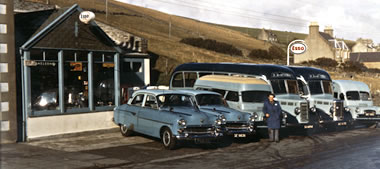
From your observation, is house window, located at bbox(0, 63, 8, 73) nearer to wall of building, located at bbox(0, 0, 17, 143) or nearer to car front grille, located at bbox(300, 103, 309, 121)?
wall of building, located at bbox(0, 0, 17, 143)

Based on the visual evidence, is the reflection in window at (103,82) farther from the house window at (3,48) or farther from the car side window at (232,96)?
the car side window at (232,96)

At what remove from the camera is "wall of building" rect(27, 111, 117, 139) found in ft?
51.0

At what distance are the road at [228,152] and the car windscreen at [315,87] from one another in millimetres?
3368

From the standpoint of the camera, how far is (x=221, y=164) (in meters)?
11.6

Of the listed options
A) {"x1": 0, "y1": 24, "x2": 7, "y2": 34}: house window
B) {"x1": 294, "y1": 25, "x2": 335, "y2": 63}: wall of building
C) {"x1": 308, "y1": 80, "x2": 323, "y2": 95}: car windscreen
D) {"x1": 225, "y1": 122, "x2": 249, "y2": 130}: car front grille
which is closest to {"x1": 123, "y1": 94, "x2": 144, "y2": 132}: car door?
{"x1": 225, "y1": 122, "x2": 249, "y2": 130}: car front grille

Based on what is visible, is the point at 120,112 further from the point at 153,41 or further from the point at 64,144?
the point at 153,41

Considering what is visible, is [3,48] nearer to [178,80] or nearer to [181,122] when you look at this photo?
[181,122]

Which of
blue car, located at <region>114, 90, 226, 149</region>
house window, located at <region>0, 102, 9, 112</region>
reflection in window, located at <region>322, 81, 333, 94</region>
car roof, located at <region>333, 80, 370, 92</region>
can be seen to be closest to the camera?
blue car, located at <region>114, 90, 226, 149</region>

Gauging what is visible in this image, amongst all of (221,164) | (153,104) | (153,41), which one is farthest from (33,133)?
(153,41)

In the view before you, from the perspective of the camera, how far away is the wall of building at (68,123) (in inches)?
612

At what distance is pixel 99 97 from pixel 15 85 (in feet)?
12.3

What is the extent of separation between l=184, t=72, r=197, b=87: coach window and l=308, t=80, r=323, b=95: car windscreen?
17.0 feet

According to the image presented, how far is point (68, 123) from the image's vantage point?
54.2 ft

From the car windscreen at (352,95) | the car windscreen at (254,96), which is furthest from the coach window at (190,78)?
the car windscreen at (352,95)
